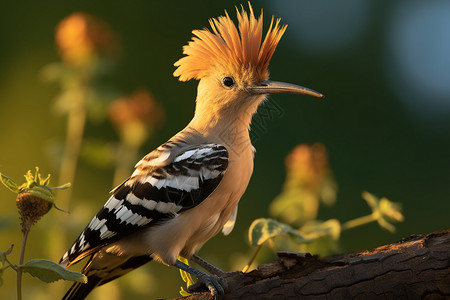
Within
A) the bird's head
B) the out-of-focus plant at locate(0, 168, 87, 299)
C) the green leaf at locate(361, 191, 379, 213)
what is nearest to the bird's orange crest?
the bird's head

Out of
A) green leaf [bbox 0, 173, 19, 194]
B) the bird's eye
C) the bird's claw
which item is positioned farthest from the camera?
the bird's eye

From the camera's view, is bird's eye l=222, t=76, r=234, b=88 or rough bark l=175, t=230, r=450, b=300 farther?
bird's eye l=222, t=76, r=234, b=88

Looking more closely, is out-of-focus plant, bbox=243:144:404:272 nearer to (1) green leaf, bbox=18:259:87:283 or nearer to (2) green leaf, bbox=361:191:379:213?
(2) green leaf, bbox=361:191:379:213

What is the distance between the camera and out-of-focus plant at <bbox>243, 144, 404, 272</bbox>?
2.00m

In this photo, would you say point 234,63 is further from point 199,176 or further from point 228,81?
point 199,176

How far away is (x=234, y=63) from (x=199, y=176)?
509 mm

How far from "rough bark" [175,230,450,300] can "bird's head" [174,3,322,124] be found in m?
0.72

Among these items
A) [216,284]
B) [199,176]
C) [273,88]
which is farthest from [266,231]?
[273,88]

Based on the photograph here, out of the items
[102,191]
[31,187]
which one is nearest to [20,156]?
[102,191]

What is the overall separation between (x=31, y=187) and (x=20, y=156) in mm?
2383

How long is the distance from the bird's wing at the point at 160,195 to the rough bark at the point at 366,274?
0.40 metres

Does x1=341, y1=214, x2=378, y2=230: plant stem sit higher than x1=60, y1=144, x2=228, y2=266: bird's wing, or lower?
lower

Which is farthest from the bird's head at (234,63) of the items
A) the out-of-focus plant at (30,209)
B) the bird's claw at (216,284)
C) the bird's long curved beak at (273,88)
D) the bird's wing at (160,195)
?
the out-of-focus plant at (30,209)

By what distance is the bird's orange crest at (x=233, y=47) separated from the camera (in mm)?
2135
